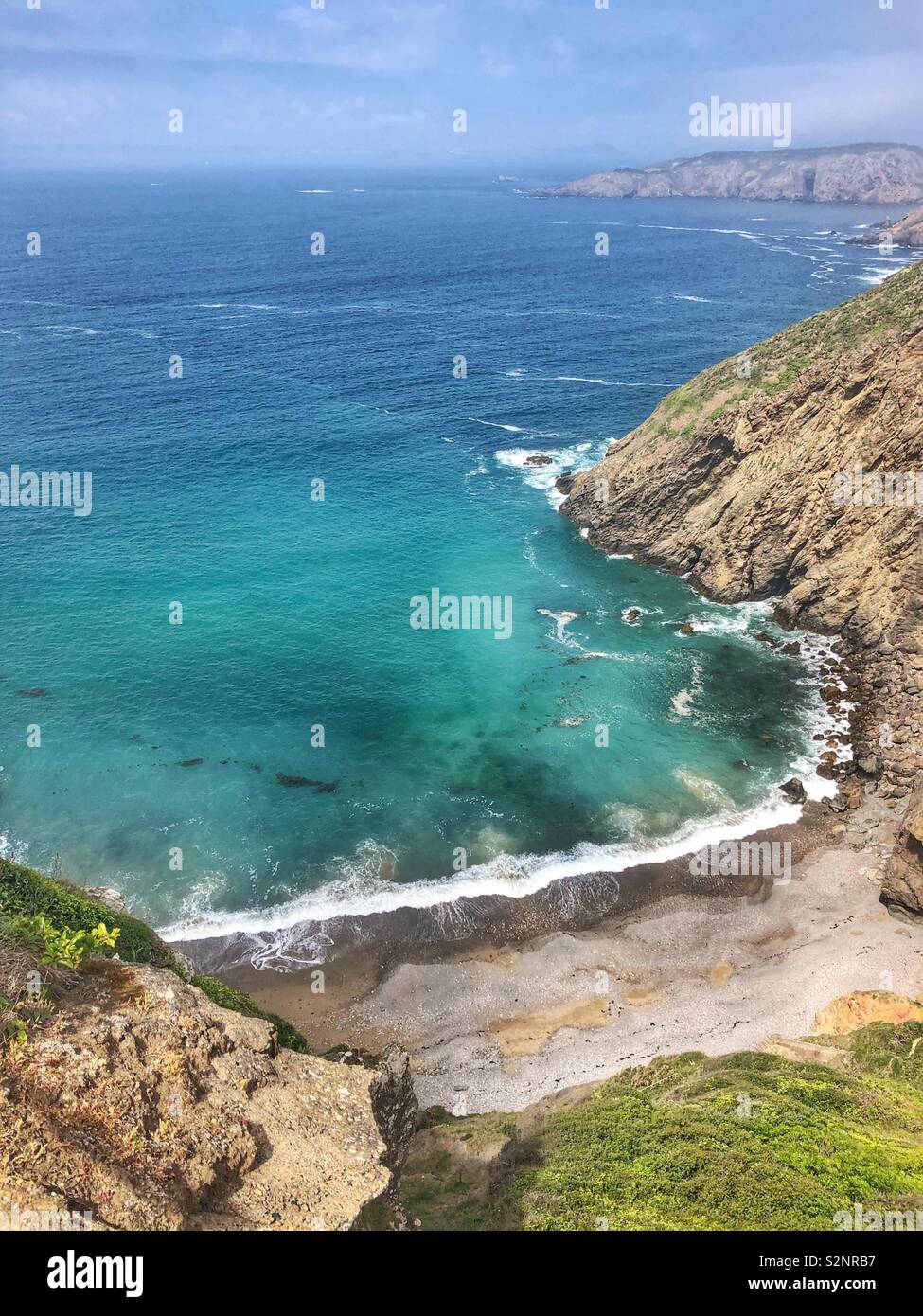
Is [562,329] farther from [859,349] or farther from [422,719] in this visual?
[422,719]

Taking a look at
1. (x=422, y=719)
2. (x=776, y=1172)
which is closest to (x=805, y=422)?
(x=422, y=719)

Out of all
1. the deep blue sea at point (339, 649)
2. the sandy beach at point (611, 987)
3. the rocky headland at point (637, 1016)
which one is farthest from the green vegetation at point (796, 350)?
the sandy beach at point (611, 987)

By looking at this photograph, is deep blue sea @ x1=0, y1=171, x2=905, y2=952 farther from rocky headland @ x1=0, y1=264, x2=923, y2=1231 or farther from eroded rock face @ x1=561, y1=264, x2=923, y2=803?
rocky headland @ x1=0, y1=264, x2=923, y2=1231

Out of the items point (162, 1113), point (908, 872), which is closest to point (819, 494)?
point (908, 872)

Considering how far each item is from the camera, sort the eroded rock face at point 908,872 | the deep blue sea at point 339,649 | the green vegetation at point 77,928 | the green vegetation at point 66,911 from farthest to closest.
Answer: the deep blue sea at point 339,649 < the eroded rock face at point 908,872 < the green vegetation at point 66,911 < the green vegetation at point 77,928

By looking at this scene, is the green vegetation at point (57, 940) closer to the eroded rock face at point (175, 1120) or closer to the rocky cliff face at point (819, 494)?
the eroded rock face at point (175, 1120)

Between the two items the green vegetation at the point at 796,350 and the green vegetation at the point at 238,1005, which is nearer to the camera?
the green vegetation at the point at 238,1005

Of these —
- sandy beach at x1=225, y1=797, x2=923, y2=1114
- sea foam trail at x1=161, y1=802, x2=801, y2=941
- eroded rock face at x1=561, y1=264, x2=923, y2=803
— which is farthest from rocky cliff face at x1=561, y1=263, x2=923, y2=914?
sandy beach at x1=225, y1=797, x2=923, y2=1114
